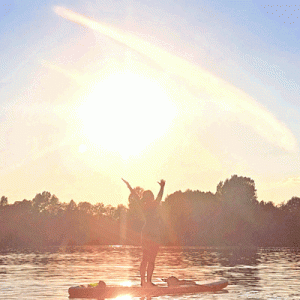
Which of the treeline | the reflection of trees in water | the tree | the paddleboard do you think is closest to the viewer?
the paddleboard

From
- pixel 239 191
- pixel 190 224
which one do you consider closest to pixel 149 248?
pixel 190 224

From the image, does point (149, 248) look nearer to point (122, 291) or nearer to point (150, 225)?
point (150, 225)

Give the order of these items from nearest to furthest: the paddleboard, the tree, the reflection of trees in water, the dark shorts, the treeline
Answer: the paddleboard < the dark shorts < the reflection of trees in water < the treeline < the tree

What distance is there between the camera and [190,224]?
122375 mm

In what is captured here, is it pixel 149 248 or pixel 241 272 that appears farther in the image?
pixel 241 272

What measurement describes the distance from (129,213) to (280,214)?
36.4 metres

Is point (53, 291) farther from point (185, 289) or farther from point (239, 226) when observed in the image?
point (239, 226)

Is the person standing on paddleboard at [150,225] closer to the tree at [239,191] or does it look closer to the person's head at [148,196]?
the person's head at [148,196]

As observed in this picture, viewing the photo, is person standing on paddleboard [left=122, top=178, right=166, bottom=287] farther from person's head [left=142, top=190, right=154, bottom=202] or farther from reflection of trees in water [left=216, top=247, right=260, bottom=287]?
reflection of trees in water [left=216, top=247, right=260, bottom=287]

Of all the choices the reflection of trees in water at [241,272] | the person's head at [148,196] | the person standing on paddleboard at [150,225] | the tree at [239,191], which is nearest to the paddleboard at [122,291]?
the person standing on paddleboard at [150,225]

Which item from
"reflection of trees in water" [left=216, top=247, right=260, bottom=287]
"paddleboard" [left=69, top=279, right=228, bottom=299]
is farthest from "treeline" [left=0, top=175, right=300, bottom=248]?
"paddleboard" [left=69, top=279, right=228, bottom=299]

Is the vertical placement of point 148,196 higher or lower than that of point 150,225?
higher

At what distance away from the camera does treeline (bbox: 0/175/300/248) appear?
401ft


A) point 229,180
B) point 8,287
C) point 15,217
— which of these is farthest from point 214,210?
point 8,287
